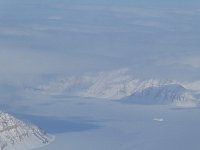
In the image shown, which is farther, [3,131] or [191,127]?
[191,127]

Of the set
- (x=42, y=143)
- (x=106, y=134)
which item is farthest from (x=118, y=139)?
(x=42, y=143)

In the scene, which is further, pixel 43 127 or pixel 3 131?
pixel 43 127

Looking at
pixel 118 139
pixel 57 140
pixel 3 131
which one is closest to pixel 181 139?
pixel 118 139

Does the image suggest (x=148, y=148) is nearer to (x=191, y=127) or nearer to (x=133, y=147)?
(x=133, y=147)


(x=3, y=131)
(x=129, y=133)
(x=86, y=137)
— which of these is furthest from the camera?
(x=129, y=133)

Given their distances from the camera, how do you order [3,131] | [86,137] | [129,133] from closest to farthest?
[3,131] < [86,137] < [129,133]

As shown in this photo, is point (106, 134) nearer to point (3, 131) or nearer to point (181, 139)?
point (181, 139)
